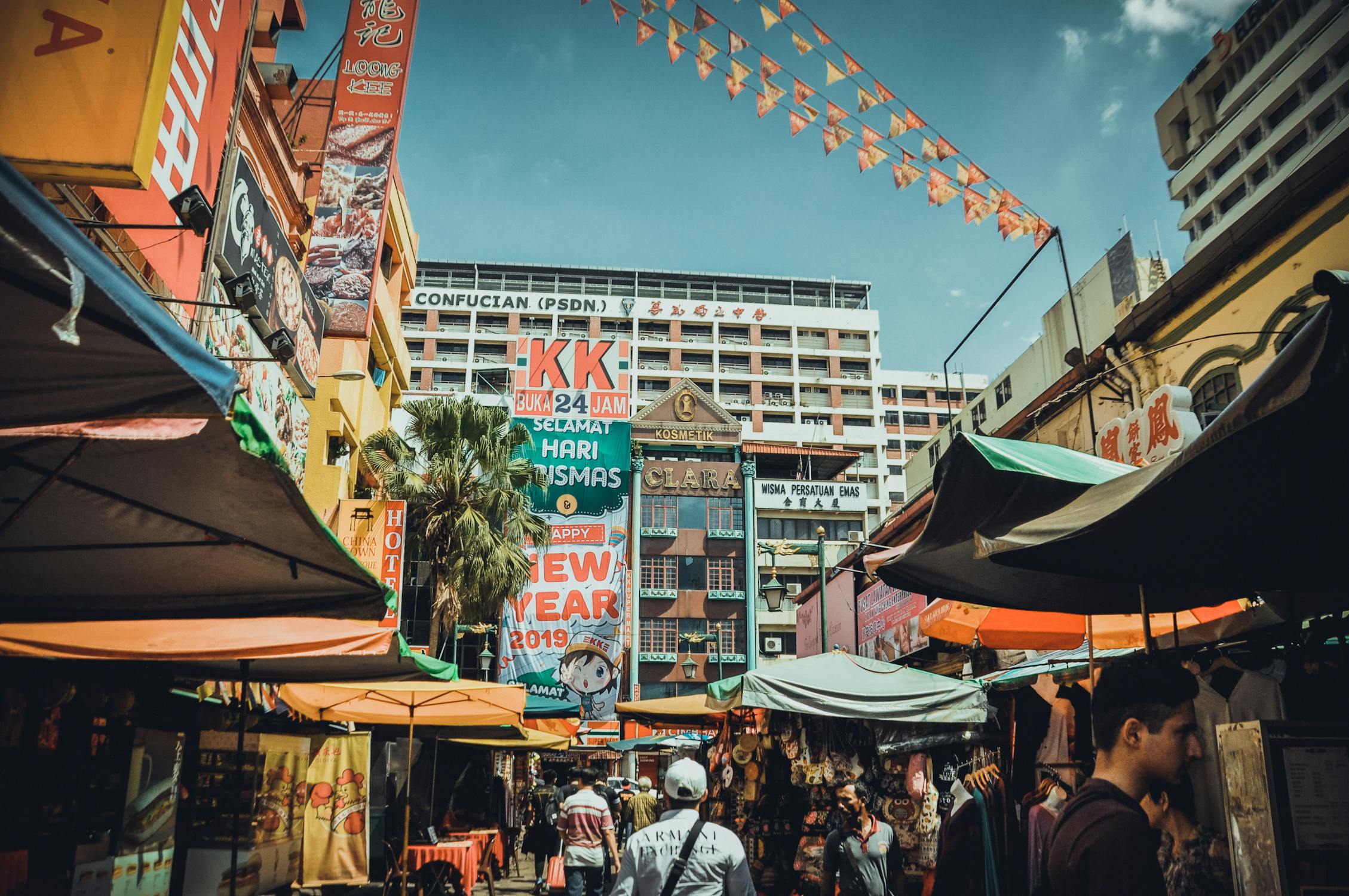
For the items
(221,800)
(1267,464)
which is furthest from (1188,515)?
(221,800)

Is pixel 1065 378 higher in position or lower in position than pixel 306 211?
lower

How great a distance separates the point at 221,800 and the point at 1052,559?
9.14 metres

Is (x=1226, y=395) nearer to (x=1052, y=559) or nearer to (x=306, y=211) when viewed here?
(x=1052, y=559)

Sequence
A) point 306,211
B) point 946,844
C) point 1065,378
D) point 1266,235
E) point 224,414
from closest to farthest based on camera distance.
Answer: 1. point 224,414
2. point 946,844
3. point 1266,235
4. point 1065,378
5. point 306,211

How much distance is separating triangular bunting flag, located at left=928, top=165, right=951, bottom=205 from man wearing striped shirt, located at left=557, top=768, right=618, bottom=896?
8.74m

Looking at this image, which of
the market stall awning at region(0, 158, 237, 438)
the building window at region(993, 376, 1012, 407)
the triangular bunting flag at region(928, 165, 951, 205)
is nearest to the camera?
the market stall awning at region(0, 158, 237, 438)

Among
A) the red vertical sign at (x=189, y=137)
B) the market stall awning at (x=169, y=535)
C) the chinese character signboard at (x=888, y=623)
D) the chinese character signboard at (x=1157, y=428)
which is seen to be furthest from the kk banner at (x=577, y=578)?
the market stall awning at (x=169, y=535)

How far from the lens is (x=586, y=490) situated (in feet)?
131

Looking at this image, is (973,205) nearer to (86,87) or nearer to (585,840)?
(585,840)

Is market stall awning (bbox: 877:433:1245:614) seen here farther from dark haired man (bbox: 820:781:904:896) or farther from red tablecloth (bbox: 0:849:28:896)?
red tablecloth (bbox: 0:849:28:896)

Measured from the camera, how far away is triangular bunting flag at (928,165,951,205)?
12391mm

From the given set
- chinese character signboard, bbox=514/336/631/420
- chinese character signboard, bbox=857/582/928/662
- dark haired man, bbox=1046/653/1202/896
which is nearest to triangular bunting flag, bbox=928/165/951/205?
chinese character signboard, bbox=857/582/928/662

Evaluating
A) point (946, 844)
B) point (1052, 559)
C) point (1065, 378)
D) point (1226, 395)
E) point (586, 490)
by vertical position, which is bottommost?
point (946, 844)

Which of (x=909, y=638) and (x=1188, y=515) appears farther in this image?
(x=909, y=638)
